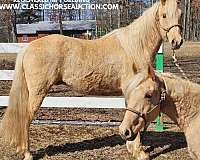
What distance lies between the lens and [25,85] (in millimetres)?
5680

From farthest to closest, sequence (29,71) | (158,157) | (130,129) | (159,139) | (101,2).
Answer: (101,2) < (159,139) < (158,157) < (29,71) < (130,129)

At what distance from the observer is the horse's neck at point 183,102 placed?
3689mm

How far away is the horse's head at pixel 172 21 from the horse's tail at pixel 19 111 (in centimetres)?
198

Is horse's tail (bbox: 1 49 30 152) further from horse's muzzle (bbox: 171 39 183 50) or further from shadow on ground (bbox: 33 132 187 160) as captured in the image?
horse's muzzle (bbox: 171 39 183 50)

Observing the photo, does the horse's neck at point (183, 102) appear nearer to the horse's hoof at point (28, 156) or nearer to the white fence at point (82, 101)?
the horse's hoof at point (28, 156)

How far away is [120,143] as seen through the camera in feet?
21.8

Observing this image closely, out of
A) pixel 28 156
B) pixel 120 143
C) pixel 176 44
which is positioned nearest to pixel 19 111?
pixel 28 156

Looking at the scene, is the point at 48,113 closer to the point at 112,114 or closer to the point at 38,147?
the point at 112,114

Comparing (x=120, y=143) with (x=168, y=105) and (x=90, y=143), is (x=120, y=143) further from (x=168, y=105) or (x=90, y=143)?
(x=168, y=105)

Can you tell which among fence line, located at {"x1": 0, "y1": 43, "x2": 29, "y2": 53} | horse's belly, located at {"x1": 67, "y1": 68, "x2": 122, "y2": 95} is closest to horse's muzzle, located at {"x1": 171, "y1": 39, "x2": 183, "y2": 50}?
horse's belly, located at {"x1": 67, "y1": 68, "x2": 122, "y2": 95}

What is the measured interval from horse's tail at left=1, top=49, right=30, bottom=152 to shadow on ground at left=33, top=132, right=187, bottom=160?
43 centimetres

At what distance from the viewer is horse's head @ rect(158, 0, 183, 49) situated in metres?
5.39

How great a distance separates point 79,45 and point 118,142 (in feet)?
6.15

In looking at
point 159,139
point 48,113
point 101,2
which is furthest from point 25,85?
point 101,2
